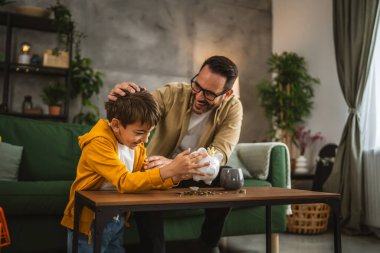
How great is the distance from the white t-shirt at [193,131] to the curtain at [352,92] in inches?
73.0

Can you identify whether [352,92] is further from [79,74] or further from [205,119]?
[79,74]

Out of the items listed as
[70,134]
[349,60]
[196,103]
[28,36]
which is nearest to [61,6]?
[28,36]

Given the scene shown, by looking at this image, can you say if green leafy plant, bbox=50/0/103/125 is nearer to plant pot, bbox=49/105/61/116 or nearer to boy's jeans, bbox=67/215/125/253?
plant pot, bbox=49/105/61/116

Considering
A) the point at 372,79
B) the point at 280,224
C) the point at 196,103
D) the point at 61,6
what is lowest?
the point at 280,224

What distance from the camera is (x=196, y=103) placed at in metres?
1.94

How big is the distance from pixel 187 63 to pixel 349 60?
1846 millimetres

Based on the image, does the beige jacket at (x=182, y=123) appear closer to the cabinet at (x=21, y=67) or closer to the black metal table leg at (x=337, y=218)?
the black metal table leg at (x=337, y=218)

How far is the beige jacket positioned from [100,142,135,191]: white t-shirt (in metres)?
0.48

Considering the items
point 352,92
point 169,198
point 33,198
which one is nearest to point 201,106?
point 169,198

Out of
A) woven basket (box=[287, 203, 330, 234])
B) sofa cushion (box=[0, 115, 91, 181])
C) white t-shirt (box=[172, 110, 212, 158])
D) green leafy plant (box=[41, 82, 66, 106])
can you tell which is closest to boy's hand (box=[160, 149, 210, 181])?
white t-shirt (box=[172, 110, 212, 158])

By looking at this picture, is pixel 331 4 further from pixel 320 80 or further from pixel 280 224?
pixel 280 224

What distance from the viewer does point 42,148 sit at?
8.42ft

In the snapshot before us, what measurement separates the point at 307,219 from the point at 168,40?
2574 millimetres

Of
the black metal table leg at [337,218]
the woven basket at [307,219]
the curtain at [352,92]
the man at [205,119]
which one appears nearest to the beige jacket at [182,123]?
the man at [205,119]
